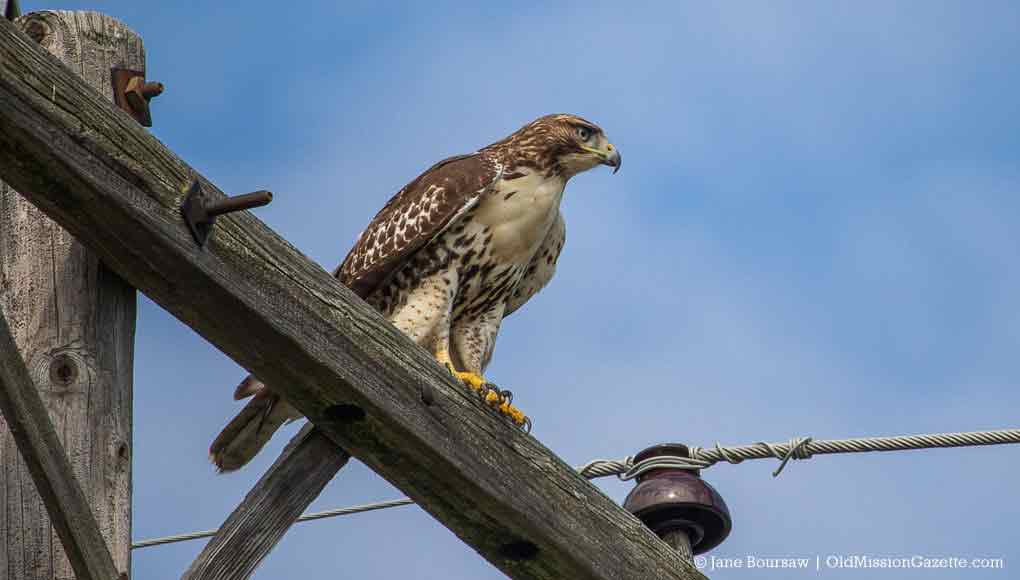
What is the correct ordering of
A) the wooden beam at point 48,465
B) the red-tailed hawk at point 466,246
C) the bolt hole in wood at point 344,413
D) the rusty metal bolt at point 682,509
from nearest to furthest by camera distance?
the wooden beam at point 48,465
the bolt hole in wood at point 344,413
the rusty metal bolt at point 682,509
the red-tailed hawk at point 466,246

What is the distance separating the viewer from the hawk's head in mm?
5742

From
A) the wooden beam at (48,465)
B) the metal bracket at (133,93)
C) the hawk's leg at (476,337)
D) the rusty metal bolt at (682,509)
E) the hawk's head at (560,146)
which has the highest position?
the hawk's head at (560,146)

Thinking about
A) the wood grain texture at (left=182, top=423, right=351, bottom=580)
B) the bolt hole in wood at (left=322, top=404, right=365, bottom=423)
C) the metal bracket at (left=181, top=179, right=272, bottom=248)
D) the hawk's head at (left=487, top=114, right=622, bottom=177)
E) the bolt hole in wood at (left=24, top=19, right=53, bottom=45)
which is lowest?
the wood grain texture at (left=182, top=423, right=351, bottom=580)

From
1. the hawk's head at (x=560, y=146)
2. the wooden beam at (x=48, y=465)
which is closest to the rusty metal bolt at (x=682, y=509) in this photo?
the hawk's head at (x=560, y=146)

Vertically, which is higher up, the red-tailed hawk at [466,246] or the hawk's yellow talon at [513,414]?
the red-tailed hawk at [466,246]

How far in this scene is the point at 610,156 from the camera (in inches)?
234

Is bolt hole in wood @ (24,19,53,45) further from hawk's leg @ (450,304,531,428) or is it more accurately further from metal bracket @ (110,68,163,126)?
hawk's leg @ (450,304,531,428)

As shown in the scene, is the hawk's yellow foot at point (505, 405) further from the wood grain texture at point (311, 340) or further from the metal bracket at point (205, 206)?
the metal bracket at point (205, 206)

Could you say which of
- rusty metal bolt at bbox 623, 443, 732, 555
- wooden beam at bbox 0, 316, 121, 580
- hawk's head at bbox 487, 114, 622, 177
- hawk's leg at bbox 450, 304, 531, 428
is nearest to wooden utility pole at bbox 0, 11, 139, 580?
wooden beam at bbox 0, 316, 121, 580

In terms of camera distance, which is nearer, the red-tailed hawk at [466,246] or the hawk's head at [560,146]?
the red-tailed hawk at [466,246]

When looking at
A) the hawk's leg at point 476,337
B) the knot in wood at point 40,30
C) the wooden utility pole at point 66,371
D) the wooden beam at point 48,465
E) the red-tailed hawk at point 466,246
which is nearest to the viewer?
the wooden beam at point 48,465

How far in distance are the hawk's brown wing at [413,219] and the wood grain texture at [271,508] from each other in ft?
5.51

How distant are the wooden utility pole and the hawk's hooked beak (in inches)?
108

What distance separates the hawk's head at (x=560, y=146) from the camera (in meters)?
5.74
